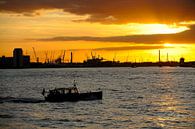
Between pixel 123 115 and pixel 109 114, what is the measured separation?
246cm

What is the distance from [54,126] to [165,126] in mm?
13924

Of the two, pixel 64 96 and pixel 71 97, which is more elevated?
pixel 64 96

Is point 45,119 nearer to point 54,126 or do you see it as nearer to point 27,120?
point 27,120

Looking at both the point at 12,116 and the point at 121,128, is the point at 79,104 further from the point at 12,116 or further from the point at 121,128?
the point at 121,128

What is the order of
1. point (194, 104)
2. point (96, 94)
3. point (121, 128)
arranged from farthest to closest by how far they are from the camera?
1. point (96, 94)
2. point (194, 104)
3. point (121, 128)

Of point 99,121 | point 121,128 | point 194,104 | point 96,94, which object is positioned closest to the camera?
point 121,128

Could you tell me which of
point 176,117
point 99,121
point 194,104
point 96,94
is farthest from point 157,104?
point 99,121

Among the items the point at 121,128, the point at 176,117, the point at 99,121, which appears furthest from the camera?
the point at 176,117

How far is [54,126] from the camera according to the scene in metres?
53.2

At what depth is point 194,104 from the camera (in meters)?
80.8

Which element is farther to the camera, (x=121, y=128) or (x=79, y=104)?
(x=79, y=104)

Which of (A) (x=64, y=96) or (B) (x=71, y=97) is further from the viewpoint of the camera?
(B) (x=71, y=97)

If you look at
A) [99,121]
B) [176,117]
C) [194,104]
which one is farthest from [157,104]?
[99,121]

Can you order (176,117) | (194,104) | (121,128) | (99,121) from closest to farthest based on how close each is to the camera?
1. (121,128)
2. (99,121)
3. (176,117)
4. (194,104)
